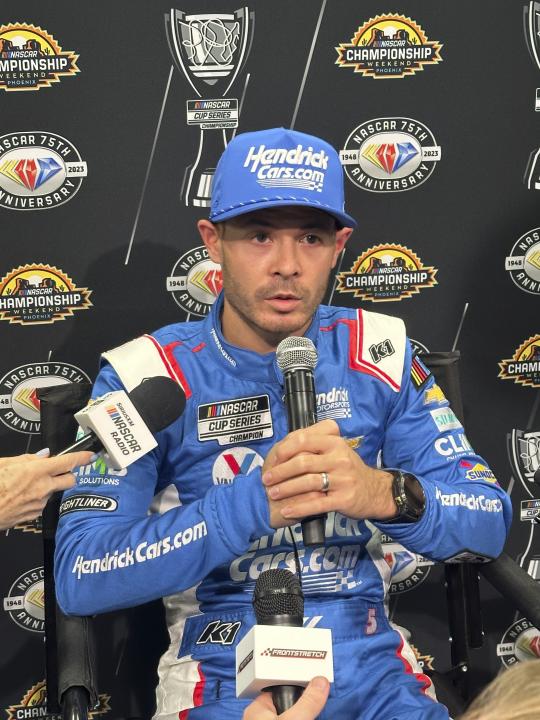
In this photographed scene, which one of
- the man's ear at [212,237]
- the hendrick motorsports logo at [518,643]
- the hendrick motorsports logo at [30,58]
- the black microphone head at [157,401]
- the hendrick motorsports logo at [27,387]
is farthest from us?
the hendrick motorsports logo at [518,643]

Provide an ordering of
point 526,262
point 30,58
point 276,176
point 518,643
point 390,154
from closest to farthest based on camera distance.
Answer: point 276,176 < point 30,58 < point 390,154 < point 526,262 < point 518,643

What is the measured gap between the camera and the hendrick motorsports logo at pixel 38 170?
2.67m

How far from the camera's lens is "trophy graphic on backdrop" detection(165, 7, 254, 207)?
2711 millimetres

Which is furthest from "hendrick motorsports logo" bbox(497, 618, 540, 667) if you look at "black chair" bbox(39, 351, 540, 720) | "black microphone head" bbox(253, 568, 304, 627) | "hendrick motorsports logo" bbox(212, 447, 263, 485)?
"black microphone head" bbox(253, 568, 304, 627)

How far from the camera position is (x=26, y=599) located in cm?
285

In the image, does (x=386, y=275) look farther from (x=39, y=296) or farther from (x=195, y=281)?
(x=39, y=296)

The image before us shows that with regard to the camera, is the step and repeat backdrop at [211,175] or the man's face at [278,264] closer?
the man's face at [278,264]

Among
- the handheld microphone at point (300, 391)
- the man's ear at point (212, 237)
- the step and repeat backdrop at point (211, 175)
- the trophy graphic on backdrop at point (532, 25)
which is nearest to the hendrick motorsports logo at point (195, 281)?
the step and repeat backdrop at point (211, 175)

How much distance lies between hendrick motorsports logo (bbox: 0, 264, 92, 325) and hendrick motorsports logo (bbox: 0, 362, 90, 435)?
13cm

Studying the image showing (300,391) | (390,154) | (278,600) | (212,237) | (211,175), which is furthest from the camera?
(390,154)

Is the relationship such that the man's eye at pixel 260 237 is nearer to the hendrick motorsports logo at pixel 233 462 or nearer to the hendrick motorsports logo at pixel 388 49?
the hendrick motorsports logo at pixel 233 462

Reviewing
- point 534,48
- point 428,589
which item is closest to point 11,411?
point 428,589

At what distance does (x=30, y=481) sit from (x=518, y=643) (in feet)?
6.32

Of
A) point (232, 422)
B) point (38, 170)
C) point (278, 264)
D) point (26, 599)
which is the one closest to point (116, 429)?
point (232, 422)
